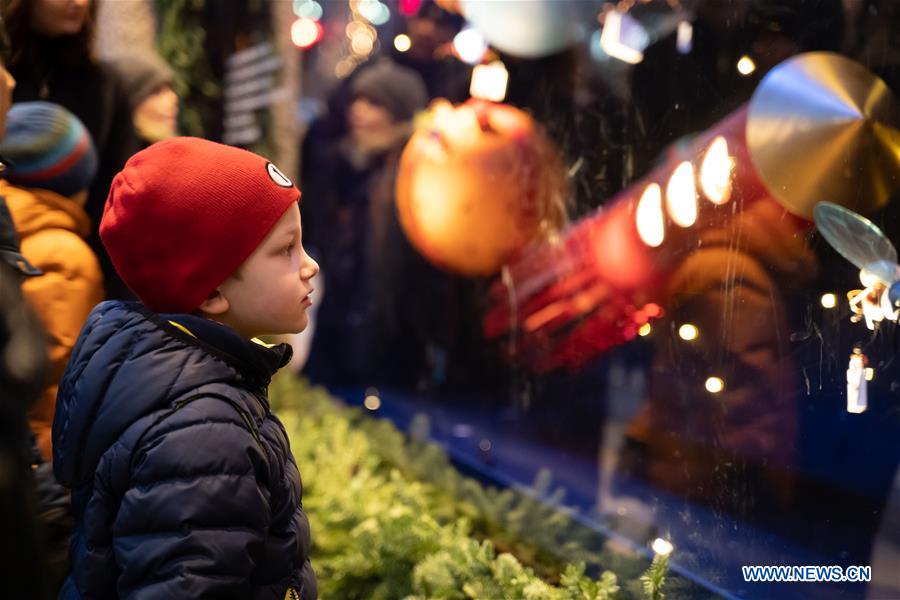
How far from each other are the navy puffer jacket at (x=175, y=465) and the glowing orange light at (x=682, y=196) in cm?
114

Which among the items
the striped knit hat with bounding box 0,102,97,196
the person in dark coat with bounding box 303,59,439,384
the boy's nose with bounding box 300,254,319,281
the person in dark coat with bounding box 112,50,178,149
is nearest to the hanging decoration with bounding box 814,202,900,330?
the boy's nose with bounding box 300,254,319,281

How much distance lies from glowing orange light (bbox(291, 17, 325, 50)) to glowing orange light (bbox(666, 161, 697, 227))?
3439 mm

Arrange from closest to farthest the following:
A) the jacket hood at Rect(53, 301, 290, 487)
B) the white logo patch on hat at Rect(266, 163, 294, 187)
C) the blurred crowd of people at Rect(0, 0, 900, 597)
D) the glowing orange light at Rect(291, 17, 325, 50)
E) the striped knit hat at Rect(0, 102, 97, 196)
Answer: the jacket hood at Rect(53, 301, 290, 487) → the white logo patch on hat at Rect(266, 163, 294, 187) → the blurred crowd of people at Rect(0, 0, 900, 597) → the striped knit hat at Rect(0, 102, 97, 196) → the glowing orange light at Rect(291, 17, 325, 50)

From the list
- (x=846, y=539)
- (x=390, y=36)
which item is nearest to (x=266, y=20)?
(x=390, y=36)

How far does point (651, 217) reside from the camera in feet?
8.30

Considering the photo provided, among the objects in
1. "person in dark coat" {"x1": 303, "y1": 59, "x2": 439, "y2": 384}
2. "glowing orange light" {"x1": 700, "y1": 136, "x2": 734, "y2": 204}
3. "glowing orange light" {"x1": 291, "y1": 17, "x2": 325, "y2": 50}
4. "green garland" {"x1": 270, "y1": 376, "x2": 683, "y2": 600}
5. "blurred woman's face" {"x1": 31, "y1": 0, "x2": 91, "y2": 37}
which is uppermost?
"glowing orange light" {"x1": 291, "y1": 17, "x2": 325, "y2": 50}

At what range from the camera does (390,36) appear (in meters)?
4.63

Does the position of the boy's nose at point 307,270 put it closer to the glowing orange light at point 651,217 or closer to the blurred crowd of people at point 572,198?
the blurred crowd of people at point 572,198

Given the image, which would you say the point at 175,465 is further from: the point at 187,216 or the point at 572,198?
the point at 572,198

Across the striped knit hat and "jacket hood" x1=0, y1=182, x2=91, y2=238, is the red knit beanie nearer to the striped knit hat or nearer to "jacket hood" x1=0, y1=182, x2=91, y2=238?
"jacket hood" x1=0, y1=182, x2=91, y2=238

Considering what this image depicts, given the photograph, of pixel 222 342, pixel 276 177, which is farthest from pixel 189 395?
pixel 276 177

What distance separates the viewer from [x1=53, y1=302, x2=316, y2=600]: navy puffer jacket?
1.37 meters

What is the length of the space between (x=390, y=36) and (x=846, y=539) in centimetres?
337

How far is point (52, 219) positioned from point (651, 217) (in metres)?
1.55
